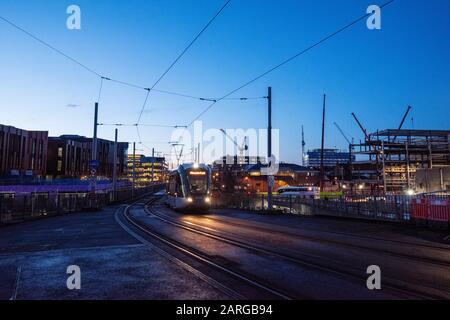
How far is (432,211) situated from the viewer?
15266 mm

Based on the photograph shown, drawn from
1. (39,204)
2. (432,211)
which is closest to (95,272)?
(432,211)

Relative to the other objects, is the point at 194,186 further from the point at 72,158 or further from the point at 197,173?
the point at 72,158

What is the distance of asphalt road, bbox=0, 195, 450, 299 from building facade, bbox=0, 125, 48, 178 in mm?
68076

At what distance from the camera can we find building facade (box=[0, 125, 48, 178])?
70.5m

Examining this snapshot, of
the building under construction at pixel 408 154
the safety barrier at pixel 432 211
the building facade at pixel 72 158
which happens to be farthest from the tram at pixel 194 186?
the building facade at pixel 72 158

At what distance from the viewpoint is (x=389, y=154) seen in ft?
213

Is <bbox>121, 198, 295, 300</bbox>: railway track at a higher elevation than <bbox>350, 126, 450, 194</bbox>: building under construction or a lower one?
lower

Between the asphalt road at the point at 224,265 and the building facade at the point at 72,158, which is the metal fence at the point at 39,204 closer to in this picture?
the asphalt road at the point at 224,265

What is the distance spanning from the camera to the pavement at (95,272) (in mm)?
5887

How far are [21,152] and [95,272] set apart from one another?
8104 centimetres

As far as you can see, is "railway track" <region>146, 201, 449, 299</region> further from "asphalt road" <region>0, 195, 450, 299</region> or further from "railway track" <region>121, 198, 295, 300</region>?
"railway track" <region>121, 198, 295, 300</region>

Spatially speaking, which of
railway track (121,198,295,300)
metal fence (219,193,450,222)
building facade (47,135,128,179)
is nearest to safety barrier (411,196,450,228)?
metal fence (219,193,450,222)
